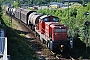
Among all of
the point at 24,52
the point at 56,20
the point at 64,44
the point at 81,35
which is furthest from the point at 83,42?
the point at 24,52

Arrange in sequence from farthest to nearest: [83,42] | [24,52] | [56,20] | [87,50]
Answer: [56,20] < [83,42] < [87,50] < [24,52]

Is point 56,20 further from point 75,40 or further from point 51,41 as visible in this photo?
point 51,41

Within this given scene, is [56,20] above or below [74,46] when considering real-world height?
above

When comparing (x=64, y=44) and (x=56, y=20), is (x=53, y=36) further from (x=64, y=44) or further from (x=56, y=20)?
(x=56, y=20)

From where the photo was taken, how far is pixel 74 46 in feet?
80.5

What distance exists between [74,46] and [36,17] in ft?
29.5

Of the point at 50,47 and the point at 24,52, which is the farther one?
the point at 50,47

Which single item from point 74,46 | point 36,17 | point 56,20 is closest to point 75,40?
point 74,46

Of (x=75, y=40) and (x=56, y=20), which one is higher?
(x=56, y=20)

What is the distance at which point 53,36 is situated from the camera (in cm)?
2272

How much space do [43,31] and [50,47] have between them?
497 centimetres

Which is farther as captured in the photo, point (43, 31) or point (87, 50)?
point (43, 31)

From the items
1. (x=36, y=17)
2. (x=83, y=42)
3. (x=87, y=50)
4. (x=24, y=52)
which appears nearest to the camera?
(x=24, y=52)

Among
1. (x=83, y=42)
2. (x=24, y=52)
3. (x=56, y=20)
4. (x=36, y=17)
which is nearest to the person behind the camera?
(x=24, y=52)
